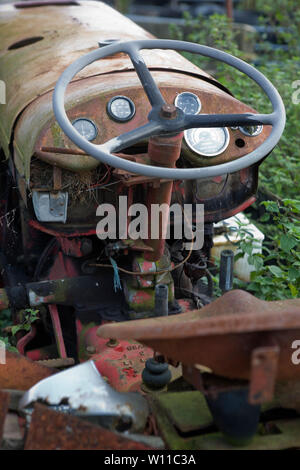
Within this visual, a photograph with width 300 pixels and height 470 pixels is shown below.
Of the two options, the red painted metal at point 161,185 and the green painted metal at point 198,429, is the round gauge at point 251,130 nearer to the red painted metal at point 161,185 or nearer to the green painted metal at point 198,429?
the red painted metal at point 161,185

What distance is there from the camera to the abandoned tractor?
169 centimetres

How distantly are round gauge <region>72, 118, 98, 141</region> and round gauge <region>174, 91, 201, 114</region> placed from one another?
14.8 inches

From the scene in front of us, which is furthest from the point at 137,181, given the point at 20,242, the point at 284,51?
the point at 284,51

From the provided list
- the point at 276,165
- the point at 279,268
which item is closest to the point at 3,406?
the point at 279,268

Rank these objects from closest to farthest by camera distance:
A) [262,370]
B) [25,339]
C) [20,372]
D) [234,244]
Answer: [262,370]
[20,372]
[25,339]
[234,244]

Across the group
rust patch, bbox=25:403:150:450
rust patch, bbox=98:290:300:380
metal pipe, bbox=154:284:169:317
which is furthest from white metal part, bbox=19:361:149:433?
metal pipe, bbox=154:284:169:317

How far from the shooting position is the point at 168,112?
2156 millimetres

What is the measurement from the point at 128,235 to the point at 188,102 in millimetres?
643

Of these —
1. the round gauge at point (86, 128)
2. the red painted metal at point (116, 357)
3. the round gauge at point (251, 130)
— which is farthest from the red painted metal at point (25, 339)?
the round gauge at point (251, 130)

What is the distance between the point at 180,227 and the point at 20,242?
1.07m

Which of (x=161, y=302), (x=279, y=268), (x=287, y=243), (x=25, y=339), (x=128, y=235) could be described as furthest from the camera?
(x=279, y=268)

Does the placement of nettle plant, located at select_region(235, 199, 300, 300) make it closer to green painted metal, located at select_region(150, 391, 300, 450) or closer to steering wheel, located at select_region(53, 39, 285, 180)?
steering wheel, located at select_region(53, 39, 285, 180)

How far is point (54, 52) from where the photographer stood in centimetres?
332

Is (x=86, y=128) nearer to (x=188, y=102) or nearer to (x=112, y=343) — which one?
(x=188, y=102)
